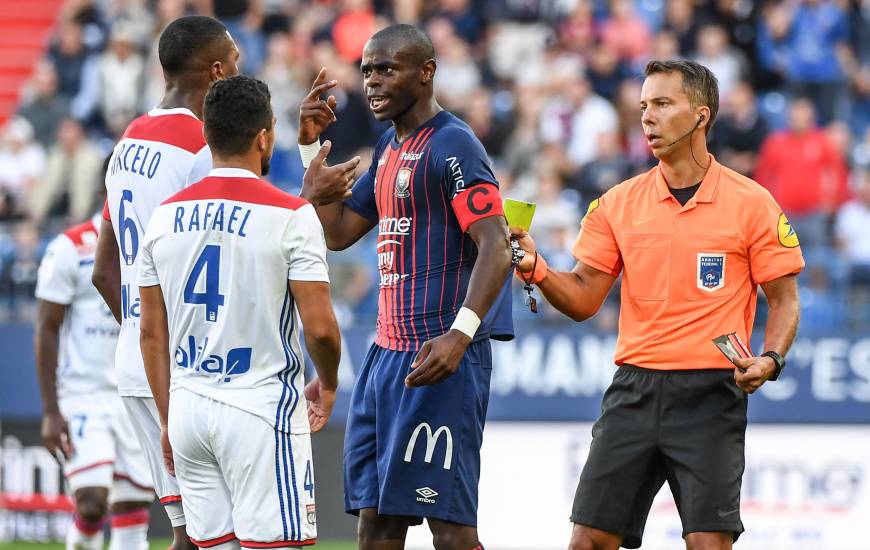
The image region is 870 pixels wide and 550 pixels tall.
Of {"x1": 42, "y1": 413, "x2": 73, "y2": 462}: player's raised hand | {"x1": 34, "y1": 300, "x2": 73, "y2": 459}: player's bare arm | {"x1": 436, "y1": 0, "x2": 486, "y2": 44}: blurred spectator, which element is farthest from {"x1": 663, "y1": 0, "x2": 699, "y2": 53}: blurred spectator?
{"x1": 42, "y1": 413, "x2": 73, "y2": 462}: player's raised hand

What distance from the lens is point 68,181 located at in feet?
49.3

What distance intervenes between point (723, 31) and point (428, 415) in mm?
10350

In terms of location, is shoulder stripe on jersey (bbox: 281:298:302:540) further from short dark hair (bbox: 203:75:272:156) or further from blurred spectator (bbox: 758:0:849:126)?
blurred spectator (bbox: 758:0:849:126)

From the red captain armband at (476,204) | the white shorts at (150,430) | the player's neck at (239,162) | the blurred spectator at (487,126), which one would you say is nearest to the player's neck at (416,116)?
the red captain armband at (476,204)

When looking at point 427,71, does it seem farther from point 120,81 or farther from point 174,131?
point 120,81

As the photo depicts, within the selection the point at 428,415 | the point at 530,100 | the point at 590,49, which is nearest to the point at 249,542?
the point at 428,415

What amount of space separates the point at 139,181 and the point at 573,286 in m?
1.95

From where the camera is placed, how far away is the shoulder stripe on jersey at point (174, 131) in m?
6.02

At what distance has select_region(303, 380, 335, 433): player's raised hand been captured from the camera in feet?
18.4

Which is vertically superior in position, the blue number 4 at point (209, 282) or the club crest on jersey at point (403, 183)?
the club crest on jersey at point (403, 183)

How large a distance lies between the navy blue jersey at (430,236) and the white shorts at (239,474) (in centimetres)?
95

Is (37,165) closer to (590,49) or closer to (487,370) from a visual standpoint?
(590,49)

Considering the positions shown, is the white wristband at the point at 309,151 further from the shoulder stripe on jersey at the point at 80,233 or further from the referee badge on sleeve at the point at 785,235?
the shoulder stripe on jersey at the point at 80,233

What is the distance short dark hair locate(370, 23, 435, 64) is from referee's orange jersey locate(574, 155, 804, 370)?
45.5 inches
